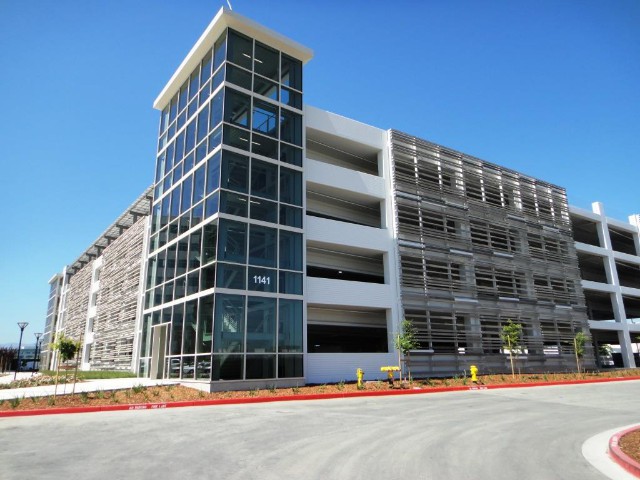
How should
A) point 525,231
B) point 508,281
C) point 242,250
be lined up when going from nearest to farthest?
point 242,250 → point 508,281 → point 525,231

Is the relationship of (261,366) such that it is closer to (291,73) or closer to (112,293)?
(291,73)

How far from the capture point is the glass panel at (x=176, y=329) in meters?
24.4

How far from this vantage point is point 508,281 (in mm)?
36281

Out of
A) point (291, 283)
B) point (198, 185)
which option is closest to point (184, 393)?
point (291, 283)

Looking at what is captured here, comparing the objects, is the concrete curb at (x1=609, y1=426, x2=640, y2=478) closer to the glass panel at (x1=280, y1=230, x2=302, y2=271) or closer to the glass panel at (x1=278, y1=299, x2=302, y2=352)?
the glass panel at (x1=278, y1=299, x2=302, y2=352)

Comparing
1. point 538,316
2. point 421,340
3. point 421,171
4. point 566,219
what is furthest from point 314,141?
point 566,219

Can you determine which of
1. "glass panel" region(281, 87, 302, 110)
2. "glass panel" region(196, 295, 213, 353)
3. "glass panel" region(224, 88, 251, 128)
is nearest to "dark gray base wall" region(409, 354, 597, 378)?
"glass panel" region(196, 295, 213, 353)

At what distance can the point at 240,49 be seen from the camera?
2641 cm

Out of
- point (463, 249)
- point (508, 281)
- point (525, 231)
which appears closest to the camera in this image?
point (463, 249)

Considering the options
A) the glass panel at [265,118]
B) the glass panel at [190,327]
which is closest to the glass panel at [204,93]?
the glass panel at [265,118]

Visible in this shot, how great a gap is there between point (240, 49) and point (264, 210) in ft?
31.4

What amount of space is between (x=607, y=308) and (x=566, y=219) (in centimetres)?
2089

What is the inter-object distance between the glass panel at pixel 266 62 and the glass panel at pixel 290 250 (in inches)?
382

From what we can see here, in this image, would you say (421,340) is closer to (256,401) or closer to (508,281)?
(508,281)
